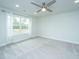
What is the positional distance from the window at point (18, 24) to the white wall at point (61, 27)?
5.46 ft

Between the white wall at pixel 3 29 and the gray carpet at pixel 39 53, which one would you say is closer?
the gray carpet at pixel 39 53

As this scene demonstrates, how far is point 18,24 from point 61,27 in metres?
3.87

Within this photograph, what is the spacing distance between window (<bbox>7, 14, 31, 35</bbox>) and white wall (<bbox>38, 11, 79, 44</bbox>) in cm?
166

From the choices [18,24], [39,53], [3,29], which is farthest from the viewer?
[18,24]

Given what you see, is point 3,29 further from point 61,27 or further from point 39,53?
point 61,27

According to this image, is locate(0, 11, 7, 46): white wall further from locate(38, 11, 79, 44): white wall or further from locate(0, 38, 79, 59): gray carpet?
locate(38, 11, 79, 44): white wall

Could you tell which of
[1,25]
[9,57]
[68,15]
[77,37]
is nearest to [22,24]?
[1,25]

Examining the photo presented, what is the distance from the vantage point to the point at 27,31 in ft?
21.0

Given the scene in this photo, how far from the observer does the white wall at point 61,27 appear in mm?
4793

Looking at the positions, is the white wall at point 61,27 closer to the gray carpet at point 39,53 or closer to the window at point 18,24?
the gray carpet at point 39,53

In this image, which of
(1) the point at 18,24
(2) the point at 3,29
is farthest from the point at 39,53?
(1) the point at 18,24

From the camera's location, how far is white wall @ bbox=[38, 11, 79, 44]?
4793 mm

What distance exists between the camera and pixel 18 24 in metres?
5.47

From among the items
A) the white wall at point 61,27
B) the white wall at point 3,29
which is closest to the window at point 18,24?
the white wall at point 3,29
